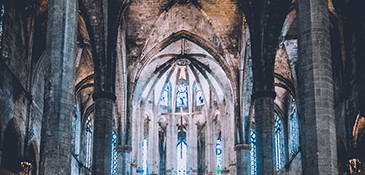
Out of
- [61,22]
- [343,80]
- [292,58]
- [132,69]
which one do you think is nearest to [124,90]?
[132,69]

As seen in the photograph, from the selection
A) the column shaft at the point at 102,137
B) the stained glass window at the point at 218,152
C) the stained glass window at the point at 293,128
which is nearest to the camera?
the column shaft at the point at 102,137

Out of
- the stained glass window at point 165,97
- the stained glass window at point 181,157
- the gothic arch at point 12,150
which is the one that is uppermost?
the stained glass window at point 165,97

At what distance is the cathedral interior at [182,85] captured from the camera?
1258 centimetres

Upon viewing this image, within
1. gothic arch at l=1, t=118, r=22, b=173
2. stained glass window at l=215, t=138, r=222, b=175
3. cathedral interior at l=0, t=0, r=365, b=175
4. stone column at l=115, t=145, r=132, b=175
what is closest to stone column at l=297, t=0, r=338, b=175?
cathedral interior at l=0, t=0, r=365, b=175

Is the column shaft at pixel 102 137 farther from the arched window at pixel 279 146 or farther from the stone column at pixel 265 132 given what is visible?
the arched window at pixel 279 146

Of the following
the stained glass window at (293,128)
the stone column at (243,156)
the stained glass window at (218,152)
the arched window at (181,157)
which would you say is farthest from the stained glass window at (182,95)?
the stone column at (243,156)

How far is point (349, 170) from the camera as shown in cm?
1942

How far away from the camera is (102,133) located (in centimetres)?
2009

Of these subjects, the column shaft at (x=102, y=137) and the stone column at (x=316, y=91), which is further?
the column shaft at (x=102, y=137)

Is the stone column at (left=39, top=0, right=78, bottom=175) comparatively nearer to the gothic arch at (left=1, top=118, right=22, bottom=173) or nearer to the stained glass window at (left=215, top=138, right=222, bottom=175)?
the gothic arch at (left=1, top=118, right=22, bottom=173)

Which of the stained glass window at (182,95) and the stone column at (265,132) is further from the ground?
the stained glass window at (182,95)

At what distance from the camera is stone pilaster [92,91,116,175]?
19719 mm


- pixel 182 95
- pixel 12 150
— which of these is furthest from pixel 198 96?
pixel 12 150

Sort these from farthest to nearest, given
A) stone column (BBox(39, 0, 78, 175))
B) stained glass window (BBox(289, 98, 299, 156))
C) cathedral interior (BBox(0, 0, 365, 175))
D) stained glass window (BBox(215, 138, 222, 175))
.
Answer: stained glass window (BBox(215, 138, 222, 175)) → stained glass window (BBox(289, 98, 299, 156)) → cathedral interior (BBox(0, 0, 365, 175)) → stone column (BBox(39, 0, 78, 175))
